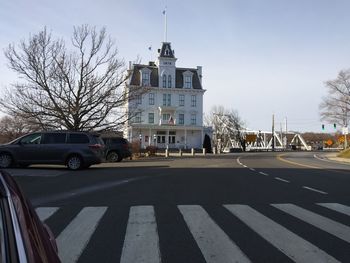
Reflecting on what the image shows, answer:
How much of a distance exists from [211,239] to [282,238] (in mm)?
1076

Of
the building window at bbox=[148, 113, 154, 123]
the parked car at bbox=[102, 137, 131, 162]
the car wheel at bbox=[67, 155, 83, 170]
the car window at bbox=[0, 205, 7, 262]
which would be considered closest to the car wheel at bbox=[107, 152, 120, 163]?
the parked car at bbox=[102, 137, 131, 162]

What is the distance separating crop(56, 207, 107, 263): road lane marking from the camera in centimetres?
635

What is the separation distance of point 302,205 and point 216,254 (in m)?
5.15

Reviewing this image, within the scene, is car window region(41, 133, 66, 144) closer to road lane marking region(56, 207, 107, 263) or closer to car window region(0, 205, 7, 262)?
road lane marking region(56, 207, 107, 263)

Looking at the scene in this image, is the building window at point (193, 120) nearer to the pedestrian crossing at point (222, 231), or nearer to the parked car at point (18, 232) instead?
the pedestrian crossing at point (222, 231)

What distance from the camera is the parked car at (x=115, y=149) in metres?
32.8

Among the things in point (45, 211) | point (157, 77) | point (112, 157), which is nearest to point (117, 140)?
point (112, 157)

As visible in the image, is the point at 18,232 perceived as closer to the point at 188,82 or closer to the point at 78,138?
the point at 78,138

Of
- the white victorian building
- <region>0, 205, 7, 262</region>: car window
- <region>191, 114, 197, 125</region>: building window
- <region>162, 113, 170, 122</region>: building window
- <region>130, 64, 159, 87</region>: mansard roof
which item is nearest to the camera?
<region>0, 205, 7, 262</region>: car window

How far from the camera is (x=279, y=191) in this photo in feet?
45.4

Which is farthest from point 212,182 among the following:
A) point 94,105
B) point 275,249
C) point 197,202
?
point 94,105

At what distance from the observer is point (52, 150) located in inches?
875

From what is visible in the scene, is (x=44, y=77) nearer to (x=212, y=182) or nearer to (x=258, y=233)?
(x=212, y=182)

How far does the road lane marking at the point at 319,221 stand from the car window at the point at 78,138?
43.9ft
